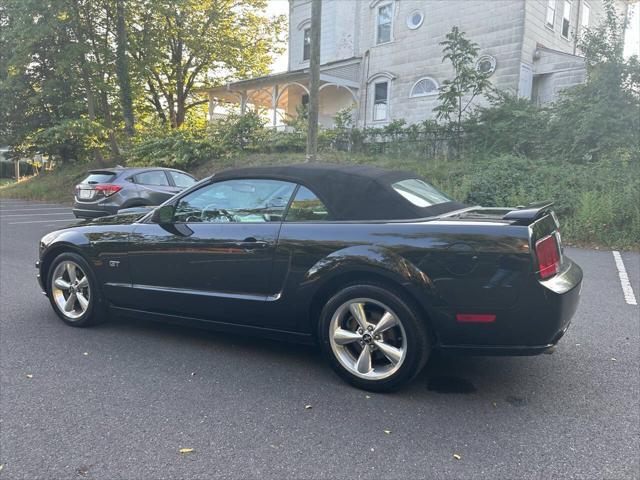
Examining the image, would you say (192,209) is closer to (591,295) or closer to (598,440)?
(598,440)

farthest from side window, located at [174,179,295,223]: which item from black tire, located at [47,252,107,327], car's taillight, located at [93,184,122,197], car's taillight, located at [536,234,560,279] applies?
car's taillight, located at [93,184,122,197]

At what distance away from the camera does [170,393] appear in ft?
10.8

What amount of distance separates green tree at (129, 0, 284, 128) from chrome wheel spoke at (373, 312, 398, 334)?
2414 cm

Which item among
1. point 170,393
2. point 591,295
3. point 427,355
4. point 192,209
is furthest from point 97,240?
point 591,295

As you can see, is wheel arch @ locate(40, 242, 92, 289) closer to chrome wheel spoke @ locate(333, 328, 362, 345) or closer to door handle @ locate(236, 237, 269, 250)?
door handle @ locate(236, 237, 269, 250)

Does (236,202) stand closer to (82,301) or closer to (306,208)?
(306,208)

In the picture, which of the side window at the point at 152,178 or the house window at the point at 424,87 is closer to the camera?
the side window at the point at 152,178

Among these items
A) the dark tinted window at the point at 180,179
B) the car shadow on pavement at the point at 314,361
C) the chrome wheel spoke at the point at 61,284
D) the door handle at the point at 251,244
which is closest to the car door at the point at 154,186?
the dark tinted window at the point at 180,179

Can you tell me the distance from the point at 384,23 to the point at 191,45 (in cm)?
1180

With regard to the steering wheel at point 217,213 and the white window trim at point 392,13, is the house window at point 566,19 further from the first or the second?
the steering wheel at point 217,213

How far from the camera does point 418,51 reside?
18.8m

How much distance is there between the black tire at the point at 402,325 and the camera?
10.3ft

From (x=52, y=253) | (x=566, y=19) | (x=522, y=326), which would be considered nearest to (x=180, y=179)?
(x=52, y=253)

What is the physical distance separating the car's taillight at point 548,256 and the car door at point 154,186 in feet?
29.4
